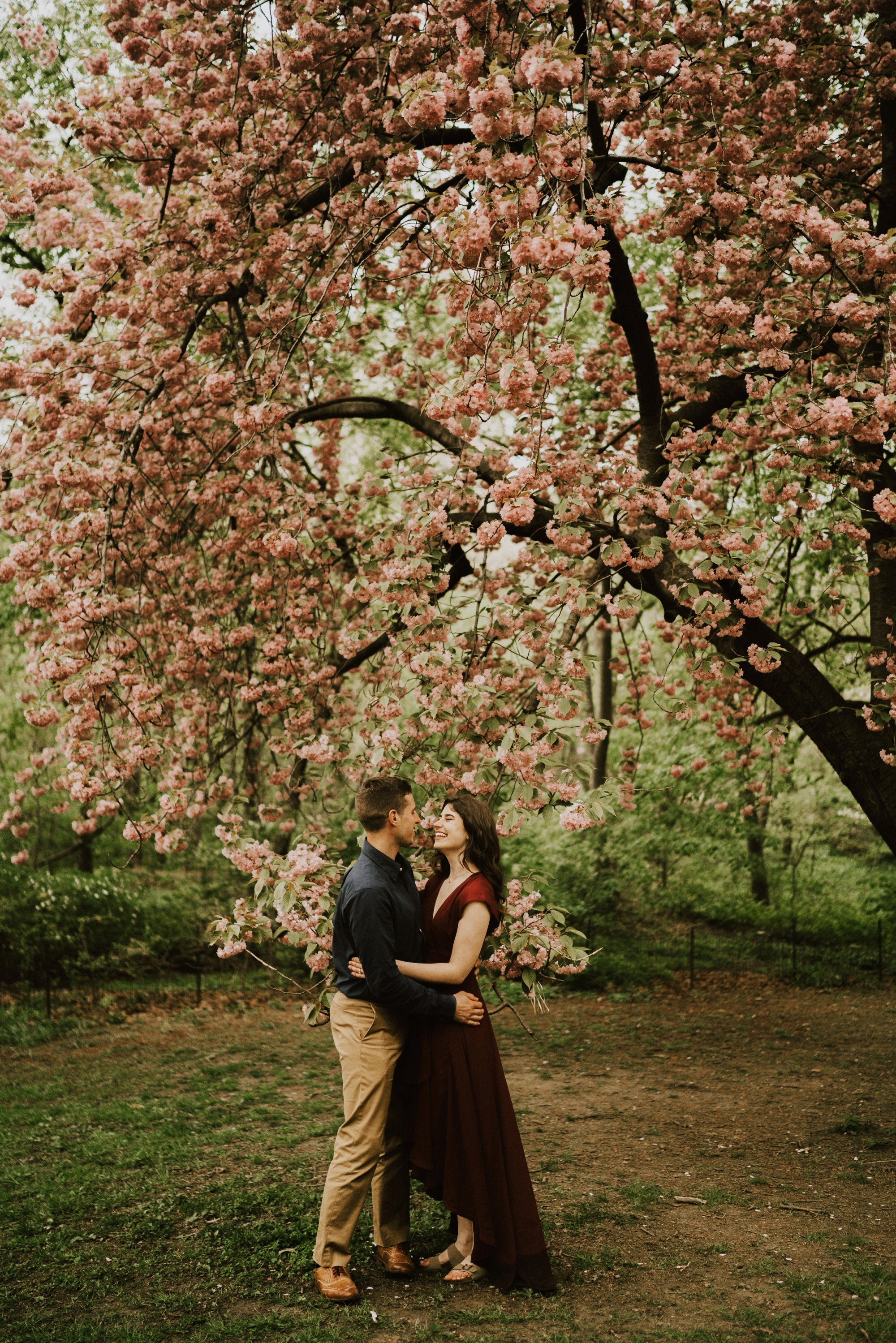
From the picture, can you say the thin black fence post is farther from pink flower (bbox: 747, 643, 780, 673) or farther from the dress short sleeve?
the dress short sleeve

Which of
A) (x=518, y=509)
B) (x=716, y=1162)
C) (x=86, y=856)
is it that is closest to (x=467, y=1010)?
(x=518, y=509)

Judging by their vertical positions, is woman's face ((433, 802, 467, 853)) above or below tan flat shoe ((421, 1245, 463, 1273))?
above

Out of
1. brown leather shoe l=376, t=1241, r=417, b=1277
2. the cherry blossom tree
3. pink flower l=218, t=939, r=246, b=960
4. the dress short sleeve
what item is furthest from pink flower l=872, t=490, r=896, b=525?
brown leather shoe l=376, t=1241, r=417, b=1277

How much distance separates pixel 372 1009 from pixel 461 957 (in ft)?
1.16

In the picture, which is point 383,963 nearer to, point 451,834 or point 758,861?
point 451,834

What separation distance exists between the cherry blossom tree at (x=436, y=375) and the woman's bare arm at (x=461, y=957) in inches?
16.4

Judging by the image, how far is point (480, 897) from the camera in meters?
3.60

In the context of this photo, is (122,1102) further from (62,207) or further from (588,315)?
(588,315)

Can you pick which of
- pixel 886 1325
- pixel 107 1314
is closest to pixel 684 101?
pixel 886 1325

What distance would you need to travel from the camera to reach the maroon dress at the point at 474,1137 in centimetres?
355

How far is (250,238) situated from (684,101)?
2213mm

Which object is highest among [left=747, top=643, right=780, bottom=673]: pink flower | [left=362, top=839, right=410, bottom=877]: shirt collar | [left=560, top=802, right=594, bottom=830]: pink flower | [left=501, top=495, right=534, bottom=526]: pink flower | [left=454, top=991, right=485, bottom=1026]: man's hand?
[left=501, top=495, right=534, bottom=526]: pink flower

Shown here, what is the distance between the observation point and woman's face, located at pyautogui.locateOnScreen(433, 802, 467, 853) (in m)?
3.68

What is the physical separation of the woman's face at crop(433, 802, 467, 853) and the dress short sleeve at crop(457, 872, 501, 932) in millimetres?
130
